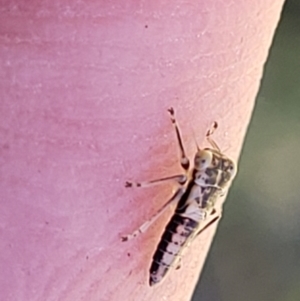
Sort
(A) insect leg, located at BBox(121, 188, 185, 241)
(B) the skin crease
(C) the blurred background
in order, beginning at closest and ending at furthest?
(B) the skin crease, (A) insect leg, located at BBox(121, 188, 185, 241), (C) the blurred background

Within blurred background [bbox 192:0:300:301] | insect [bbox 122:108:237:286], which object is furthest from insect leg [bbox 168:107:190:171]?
blurred background [bbox 192:0:300:301]

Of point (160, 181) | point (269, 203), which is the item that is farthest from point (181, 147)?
point (269, 203)

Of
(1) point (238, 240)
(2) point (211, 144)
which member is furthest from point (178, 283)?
(1) point (238, 240)

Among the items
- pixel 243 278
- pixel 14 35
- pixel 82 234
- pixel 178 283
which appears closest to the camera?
pixel 14 35

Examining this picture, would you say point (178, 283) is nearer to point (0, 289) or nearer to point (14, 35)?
point (0, 289)

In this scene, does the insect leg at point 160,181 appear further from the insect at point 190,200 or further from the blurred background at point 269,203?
the blurred background at point 269,203

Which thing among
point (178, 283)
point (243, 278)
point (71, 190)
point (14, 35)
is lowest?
point (243, 278)

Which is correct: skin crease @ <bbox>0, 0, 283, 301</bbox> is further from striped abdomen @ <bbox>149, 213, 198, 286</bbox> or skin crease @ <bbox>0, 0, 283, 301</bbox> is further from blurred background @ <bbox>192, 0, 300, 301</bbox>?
blurred background @ <bbox>192, 0, 300, 301</bbox>

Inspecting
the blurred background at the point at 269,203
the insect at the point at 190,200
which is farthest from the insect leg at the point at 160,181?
the blurred background at the point at 269,203
